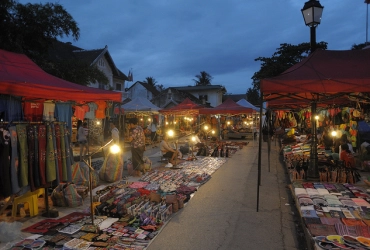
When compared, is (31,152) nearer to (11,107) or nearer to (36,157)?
(36,157)

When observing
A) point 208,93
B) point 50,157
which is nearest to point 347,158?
point 50,157

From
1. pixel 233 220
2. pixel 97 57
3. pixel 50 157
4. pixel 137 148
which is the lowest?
pixel 233 220

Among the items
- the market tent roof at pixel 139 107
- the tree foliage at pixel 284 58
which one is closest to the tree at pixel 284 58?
the tree foliage at pixel 284 58

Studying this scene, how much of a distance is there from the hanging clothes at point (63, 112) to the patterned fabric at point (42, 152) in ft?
5.28

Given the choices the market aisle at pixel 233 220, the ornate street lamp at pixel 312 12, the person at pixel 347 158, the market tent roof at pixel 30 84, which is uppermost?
the ornate street lamp at pixel 312 12

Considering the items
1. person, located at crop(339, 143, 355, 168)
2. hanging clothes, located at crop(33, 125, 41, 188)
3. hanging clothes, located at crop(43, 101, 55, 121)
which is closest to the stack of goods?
person, located at crop(339, 143, 355, 168)

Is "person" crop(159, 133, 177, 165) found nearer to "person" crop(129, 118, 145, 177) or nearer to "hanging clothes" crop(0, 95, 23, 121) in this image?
"person" crop(129, 118, 145, 177)

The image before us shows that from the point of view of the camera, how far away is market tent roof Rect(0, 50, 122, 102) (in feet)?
14.9

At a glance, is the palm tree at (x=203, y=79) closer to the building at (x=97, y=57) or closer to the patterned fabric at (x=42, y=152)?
the building at (x=97, y=57)

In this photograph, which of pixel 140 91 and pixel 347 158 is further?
pixel 140 91

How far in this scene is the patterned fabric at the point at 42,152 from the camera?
189 inches

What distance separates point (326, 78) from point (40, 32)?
1075cm

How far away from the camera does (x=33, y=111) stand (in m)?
5.86

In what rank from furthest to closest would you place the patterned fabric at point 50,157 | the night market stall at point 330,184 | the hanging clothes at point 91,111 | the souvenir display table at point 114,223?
the hanging clothes at point 91,111 < the patterned fabric at point 50,157 < the souvenir display table at point 114,223 < the night market stall at point 330,184
